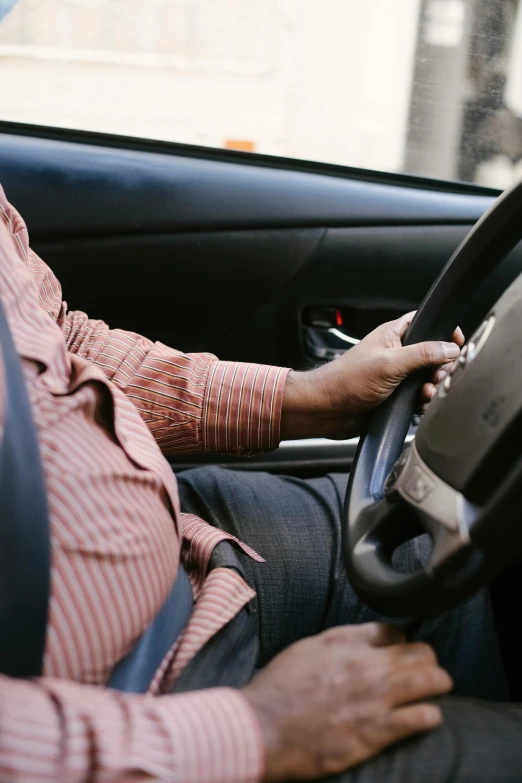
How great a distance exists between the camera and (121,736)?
2.13 ft

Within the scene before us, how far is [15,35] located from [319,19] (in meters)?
0.51

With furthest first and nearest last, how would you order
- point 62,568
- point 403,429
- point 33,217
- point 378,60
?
point 378,60, point 33,217, point 403,429, point 62,568

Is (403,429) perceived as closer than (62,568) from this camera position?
No

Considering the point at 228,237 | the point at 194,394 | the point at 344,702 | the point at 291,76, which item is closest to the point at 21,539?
the point at 344,702

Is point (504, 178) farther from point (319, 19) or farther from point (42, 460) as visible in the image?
point (42, 460)

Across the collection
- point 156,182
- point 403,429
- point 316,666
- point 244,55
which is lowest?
point 316,666

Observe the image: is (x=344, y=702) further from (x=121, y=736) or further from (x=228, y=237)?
(x=228, y=237)

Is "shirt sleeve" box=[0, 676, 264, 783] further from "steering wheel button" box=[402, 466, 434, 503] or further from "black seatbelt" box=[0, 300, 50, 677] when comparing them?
"steering wheel button" box=[402, 466, 434, 503]

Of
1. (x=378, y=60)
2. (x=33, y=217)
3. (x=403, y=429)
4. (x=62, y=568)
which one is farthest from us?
(x=378, y=60)

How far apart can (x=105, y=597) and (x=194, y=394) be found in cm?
42

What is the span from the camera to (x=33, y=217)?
144 cm

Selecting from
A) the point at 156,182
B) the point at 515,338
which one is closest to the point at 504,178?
the point at 156,182

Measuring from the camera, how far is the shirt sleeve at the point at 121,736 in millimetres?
622

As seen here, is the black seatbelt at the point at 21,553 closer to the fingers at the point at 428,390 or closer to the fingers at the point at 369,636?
the fingers at the point at 369,636
